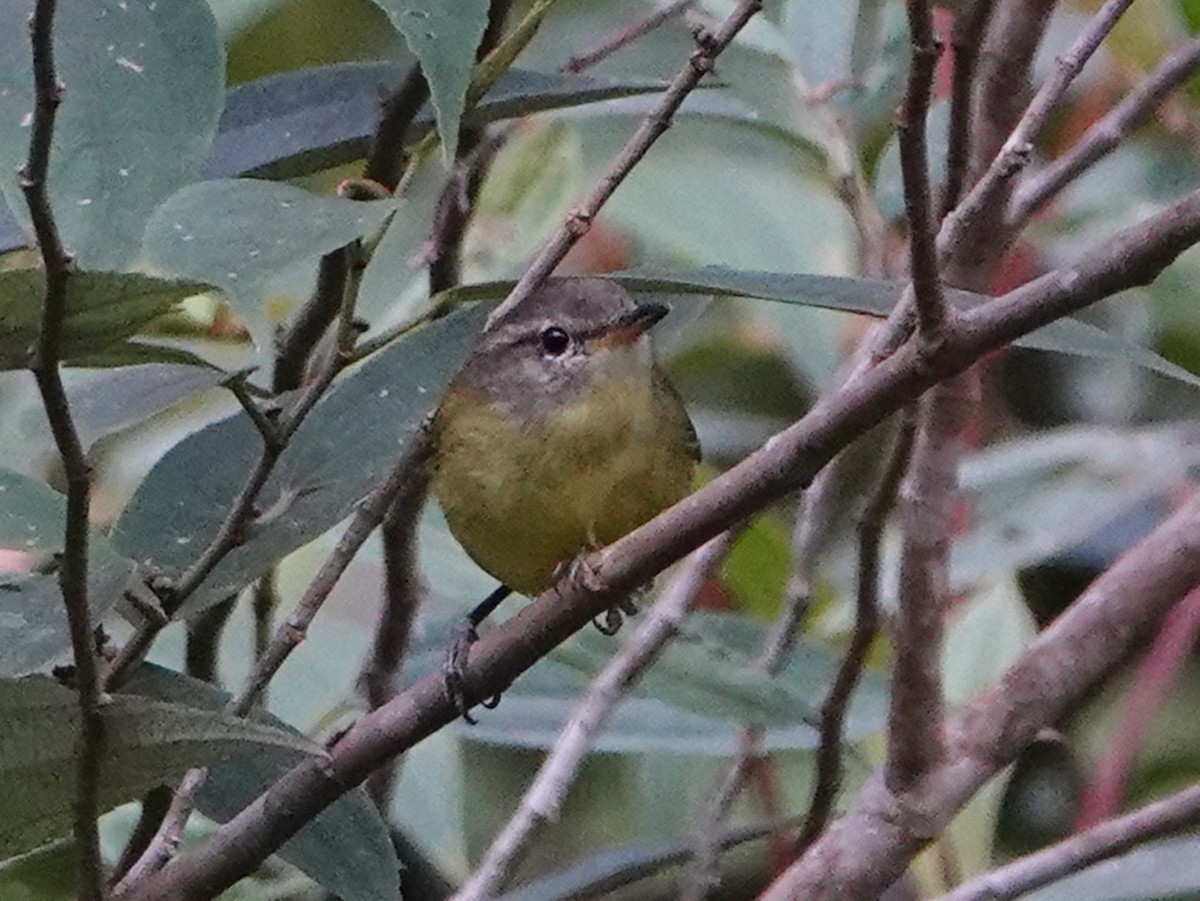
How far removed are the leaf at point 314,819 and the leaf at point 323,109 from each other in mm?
305

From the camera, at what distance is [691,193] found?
222 cm

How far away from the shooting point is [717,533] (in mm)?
818

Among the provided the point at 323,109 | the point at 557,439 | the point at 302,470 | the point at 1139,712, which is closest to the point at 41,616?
the point at 302,470

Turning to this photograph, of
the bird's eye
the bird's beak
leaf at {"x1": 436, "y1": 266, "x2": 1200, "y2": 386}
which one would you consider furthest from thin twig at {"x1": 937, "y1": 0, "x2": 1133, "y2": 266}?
the bird's eye

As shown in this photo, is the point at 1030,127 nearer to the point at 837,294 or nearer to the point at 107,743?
the point at 837,294

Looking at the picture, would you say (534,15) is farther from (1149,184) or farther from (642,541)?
(1149,184)

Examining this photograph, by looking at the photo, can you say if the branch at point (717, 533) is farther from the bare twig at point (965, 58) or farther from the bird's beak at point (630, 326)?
the bird's beak at point (630, 326)

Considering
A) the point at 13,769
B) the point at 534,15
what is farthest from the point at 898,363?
the point at 13,769

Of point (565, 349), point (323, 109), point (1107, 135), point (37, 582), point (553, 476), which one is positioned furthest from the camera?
point (565, 349)

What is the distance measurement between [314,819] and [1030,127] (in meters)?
0.55

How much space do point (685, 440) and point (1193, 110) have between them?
81cm

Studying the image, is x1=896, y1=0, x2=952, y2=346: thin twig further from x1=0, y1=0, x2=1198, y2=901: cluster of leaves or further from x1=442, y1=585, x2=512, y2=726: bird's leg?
x1=442, y1=585, x2=512, y2=726: bird's leg

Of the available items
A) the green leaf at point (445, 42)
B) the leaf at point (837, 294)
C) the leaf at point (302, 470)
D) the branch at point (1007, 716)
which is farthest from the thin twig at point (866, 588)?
the green leaf at point (445, 42)

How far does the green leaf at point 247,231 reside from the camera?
0.74m
